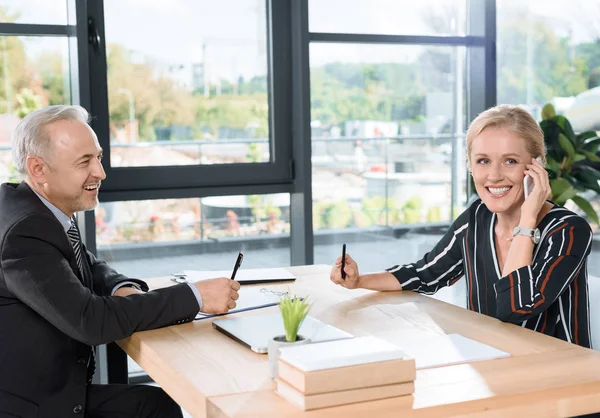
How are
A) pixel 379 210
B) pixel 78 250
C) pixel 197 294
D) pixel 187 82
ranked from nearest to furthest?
pixel 197 294 < pixel 78 250 < pixel 187 82 < pixel 379 210

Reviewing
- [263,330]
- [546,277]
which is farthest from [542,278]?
[263,330]

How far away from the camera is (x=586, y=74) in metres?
4.40

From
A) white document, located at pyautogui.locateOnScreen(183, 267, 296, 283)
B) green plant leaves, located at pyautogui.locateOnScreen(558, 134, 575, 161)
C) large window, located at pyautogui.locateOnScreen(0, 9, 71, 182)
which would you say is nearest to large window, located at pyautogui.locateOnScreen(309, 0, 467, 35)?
green plant leaves, located at pyautogui.locateOnScreen(558, 134, 575, 161)

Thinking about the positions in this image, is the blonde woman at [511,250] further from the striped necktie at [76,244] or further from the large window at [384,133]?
the large window at [384,133]

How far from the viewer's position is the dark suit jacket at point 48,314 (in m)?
1.98

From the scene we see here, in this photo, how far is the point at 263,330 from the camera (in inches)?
78.0

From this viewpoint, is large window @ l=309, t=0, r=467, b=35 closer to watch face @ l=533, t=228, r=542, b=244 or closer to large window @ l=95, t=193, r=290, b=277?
large window @ l=95, t=193, r=290, b=277

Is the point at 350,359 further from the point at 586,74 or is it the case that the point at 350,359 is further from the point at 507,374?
the point at 586,74

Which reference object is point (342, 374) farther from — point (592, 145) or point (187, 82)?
point (592, 145)

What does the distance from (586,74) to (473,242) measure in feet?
7.68

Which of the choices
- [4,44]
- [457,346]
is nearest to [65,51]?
[4,44]

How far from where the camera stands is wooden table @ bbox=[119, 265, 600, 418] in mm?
1470

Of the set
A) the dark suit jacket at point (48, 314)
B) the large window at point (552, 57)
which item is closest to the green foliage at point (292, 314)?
the dark suit jacket at point (48, 314)

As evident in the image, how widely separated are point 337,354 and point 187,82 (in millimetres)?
2767
